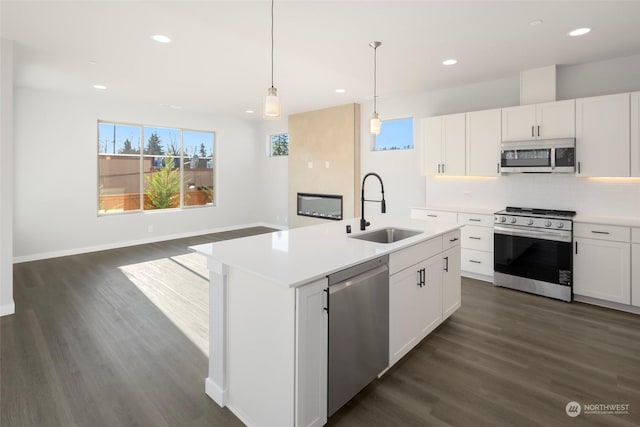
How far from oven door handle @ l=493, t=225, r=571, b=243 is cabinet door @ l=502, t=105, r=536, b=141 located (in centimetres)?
113

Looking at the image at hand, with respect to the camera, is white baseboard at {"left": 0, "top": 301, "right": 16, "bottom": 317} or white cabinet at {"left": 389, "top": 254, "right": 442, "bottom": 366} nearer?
white cabinet at {"left": 389, "top": 254, "right": 442, "bottom": 366}

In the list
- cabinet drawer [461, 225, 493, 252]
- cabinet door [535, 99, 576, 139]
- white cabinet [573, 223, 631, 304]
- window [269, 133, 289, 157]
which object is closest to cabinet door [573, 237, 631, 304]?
white cabinet [573, 223, 631, 304]

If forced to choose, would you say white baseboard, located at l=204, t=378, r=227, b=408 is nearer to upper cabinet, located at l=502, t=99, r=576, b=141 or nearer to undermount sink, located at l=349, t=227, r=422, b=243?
undermount sink, located at l=349, t=227, r=422, b=243

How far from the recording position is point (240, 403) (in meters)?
1.94

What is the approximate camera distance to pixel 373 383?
89.6 inches

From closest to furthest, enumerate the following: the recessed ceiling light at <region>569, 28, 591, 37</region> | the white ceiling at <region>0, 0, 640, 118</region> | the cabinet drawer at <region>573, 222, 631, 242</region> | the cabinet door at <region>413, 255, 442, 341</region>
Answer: the cabinet door at <region>413, 255, 442, 341</region>
the white ceiling at <region>0, 0, 640, 118</region>
the recessed ceiling light at <region>569, 28, 591, 37</region>
the cabinet drawer at <region>573, 222, 631, 242</region>

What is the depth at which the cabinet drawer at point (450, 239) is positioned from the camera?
299cm

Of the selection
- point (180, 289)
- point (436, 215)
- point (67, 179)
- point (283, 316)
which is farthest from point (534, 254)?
point (67, 179)

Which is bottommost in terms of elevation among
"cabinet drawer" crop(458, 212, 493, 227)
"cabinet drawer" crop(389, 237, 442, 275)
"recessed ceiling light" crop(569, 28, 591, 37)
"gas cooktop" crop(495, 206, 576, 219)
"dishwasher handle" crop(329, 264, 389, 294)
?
"dishwasher handle" crop(329, 264, 389, 294)

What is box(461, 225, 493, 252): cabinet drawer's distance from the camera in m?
4.32

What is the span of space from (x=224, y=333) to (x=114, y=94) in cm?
547

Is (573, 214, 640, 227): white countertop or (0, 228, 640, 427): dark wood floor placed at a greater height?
(573, 214, 640, 227): white countertop

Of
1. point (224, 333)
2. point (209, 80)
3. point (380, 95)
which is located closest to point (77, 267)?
point (209, 80)

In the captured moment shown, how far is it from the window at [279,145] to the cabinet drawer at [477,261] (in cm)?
498
